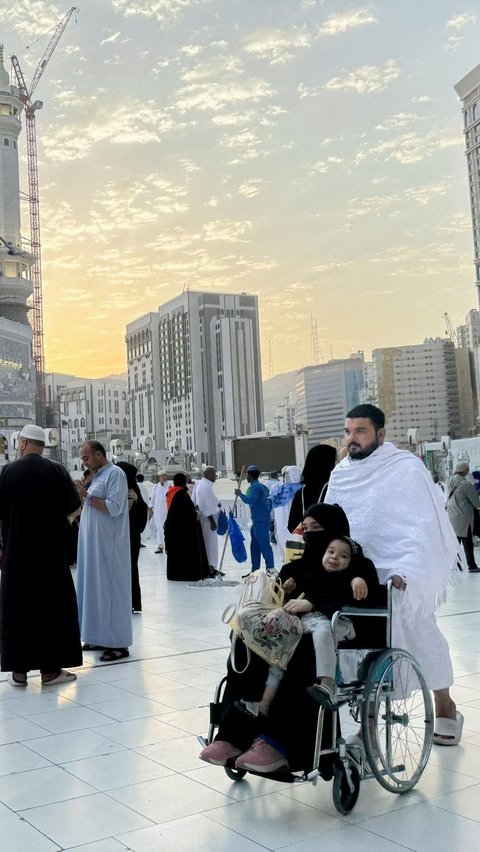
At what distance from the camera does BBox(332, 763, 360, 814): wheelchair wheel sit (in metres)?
2.69

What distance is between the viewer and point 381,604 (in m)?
3.01

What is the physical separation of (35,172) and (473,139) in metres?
48.1

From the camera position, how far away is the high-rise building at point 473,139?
8731cm

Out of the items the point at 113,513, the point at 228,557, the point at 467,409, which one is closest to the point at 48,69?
the point at 467,409

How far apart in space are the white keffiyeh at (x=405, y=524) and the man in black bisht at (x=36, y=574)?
2.13 meters

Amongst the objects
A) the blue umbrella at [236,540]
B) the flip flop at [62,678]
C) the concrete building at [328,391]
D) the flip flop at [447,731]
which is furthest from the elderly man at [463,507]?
the concrete building at [328,391]

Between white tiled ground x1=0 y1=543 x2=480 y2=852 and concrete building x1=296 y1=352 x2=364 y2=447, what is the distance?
17281 cm

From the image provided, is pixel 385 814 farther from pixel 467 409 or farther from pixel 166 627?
pixel 467 409

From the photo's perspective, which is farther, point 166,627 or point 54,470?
point 166,627

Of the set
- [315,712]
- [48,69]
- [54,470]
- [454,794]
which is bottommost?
[454,794]

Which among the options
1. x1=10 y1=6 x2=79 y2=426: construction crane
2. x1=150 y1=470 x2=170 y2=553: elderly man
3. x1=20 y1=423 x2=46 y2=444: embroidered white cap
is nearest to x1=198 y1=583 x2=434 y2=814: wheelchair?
x1=20 y1=423 x2=46 y2=444: embroidered white cap

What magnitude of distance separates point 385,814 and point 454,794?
311 mm

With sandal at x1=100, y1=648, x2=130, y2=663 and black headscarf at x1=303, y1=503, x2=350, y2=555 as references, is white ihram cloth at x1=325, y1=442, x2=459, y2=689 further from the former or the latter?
sandal at x1=100, y1=648, x2=130, y2=663

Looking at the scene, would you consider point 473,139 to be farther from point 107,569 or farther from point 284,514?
point 107,569
